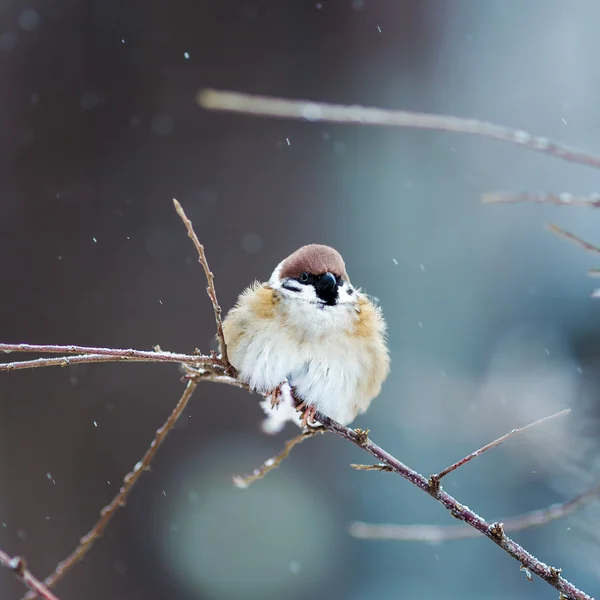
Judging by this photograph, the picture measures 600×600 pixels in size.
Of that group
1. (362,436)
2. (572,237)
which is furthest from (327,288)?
(572,237)

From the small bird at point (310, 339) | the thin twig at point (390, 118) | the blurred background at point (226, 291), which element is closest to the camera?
the thin twig at point (390, 118)

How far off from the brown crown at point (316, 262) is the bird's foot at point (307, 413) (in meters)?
0.40

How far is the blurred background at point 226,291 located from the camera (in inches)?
152

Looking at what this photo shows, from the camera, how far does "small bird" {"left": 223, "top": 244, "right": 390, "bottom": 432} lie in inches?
74.9

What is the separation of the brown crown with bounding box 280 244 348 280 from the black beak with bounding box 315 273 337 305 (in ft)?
0.06

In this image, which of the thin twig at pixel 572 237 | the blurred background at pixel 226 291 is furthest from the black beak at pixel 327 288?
the blurred background at pixel 226 291

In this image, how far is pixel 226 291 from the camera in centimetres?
390

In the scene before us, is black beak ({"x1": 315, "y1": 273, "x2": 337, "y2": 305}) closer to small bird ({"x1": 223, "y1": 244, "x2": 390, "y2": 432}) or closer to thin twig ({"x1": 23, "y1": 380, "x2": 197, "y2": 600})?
small bird ({"x1": 223, "y1": 244, "x2": 390, "y2": 432})

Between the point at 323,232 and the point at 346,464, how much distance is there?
→ 137 cm

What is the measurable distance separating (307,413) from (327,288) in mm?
444

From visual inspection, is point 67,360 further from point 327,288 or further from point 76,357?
point 327,288

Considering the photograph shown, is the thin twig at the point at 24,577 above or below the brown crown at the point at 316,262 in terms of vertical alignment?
below

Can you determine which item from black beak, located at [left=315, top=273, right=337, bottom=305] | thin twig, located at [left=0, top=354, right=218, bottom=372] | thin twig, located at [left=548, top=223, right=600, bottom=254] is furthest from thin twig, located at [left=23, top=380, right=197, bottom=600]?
black beak, located at [left=315, top=273, right=337, bottom=305]

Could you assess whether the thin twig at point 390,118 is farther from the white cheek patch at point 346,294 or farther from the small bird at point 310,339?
the white cheek patch at point 346,294
